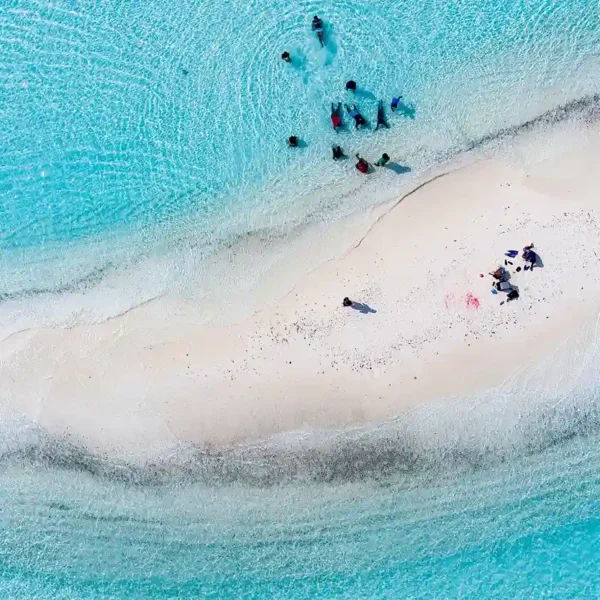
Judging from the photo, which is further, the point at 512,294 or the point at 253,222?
the point at 253,222

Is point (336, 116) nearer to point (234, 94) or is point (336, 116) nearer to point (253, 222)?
point (234, 94)

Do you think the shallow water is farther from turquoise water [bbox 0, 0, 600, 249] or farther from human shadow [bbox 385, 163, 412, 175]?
human shadow [bbox 385, 163, 412, 175]

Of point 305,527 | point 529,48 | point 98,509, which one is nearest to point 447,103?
point 529,48

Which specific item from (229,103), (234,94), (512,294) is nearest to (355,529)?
(512,294)

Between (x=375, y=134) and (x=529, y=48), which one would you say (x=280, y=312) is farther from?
(x=529, y=48)

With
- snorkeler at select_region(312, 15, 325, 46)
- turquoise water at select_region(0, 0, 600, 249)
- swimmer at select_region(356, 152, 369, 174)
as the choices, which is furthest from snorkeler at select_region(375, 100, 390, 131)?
snorkeler at select_region(312, 15, 325, 46)

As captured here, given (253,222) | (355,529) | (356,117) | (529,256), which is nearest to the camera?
(529,256)
